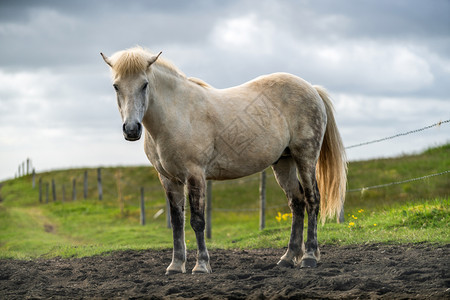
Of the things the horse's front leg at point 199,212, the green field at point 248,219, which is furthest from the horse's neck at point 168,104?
the green field at point 248,219

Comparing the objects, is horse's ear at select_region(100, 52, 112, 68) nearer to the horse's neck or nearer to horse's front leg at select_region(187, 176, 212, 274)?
the horse's neck

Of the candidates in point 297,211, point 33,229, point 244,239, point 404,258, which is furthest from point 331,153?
point 33,229

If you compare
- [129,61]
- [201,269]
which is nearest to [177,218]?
[201,269]

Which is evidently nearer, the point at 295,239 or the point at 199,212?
the point at 199,212

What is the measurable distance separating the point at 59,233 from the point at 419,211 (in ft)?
37.0

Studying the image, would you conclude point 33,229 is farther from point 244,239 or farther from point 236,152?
point 236,152

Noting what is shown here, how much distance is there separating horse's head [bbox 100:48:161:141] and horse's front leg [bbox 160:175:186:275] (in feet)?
3.83

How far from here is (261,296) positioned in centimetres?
429

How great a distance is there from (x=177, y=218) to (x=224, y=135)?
1193 mm

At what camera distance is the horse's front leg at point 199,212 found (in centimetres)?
533

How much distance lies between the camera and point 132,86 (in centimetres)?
498

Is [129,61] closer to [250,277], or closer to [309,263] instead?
[250,277]

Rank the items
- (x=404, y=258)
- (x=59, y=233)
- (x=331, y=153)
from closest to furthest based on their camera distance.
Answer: (x=404, y=258)
(x=331, y=153)
(x=59, y=233)

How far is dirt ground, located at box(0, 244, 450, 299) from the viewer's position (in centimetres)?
436
